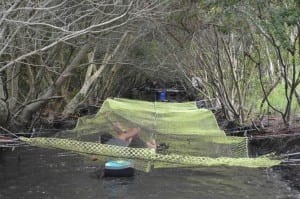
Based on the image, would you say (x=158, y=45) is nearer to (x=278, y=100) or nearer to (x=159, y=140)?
(x=278, y=100)

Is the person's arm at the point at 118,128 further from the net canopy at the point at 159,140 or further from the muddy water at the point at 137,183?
the muddy water at the point at 137,183

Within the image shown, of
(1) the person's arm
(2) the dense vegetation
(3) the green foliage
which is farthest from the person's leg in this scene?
(3) the green foliage

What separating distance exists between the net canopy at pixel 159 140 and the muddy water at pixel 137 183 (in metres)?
1.04

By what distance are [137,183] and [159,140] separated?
145 centimetres

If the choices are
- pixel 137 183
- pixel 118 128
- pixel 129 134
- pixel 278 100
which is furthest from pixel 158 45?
pixel 137 183

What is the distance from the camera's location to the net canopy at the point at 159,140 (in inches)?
535

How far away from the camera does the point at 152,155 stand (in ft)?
44.2

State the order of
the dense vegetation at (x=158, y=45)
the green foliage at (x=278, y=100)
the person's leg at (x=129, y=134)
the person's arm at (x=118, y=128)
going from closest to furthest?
the dense vegetation at (x=158, y=45) → the person's leg at (x=129, y=134) → the person's arm at (x=118, y=128) → the green foliage at (x=278, y=100)

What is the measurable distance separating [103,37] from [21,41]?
13.6 ft

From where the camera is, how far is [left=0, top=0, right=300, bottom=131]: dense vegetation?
1429cm

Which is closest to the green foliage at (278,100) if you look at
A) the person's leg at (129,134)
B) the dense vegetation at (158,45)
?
the dense vegetation at (158,45)

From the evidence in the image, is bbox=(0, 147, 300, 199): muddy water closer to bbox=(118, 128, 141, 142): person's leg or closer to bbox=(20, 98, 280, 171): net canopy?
bbox=(20, 98, 280, 171): net canopy

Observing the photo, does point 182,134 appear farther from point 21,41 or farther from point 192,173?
point 21,41

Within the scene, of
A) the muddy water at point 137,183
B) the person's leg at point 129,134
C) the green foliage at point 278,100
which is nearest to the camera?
the muddy water at point 137,183
